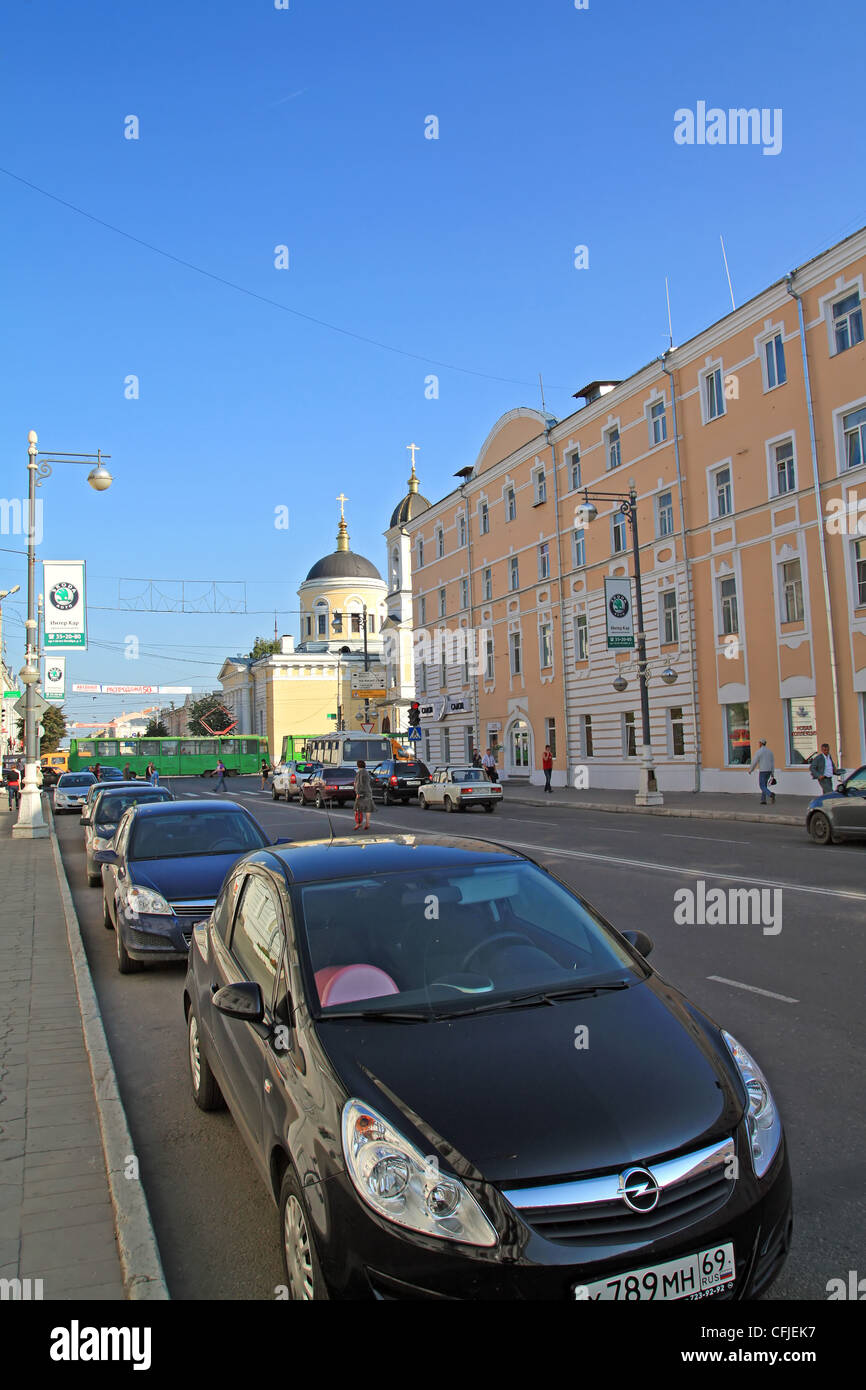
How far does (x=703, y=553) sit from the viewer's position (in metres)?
31.1

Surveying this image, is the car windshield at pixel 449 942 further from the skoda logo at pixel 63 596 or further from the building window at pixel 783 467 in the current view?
the building window at pixel 783 467

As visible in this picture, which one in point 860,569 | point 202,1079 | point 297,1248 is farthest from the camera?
point 860,569

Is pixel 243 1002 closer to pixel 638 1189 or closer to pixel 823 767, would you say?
pixel 638 1189

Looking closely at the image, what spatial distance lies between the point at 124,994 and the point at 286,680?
85.9 meters

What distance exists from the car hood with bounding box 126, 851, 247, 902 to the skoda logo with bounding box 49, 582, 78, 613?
45.8ft

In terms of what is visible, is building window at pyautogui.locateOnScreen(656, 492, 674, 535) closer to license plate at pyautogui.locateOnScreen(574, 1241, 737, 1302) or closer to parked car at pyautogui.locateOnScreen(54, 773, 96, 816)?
parked car at pyautogui.locateOnScreen(54, 773, 96, 816)

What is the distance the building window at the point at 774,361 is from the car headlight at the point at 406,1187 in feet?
93.6

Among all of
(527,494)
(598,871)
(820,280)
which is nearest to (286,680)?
(527,494)

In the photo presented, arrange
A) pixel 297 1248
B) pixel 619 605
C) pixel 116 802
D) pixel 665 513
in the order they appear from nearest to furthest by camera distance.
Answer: pixel 297 1248
pixel 116 802
pixel 619 605
pixel 665 513

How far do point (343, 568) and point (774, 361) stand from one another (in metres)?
72.1

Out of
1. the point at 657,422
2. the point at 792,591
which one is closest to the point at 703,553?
the point at 792,591

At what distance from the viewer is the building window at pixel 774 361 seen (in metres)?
27.7

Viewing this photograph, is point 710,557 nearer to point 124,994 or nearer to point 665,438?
point 665,438

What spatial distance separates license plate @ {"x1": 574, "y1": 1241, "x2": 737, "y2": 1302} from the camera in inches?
98.2
